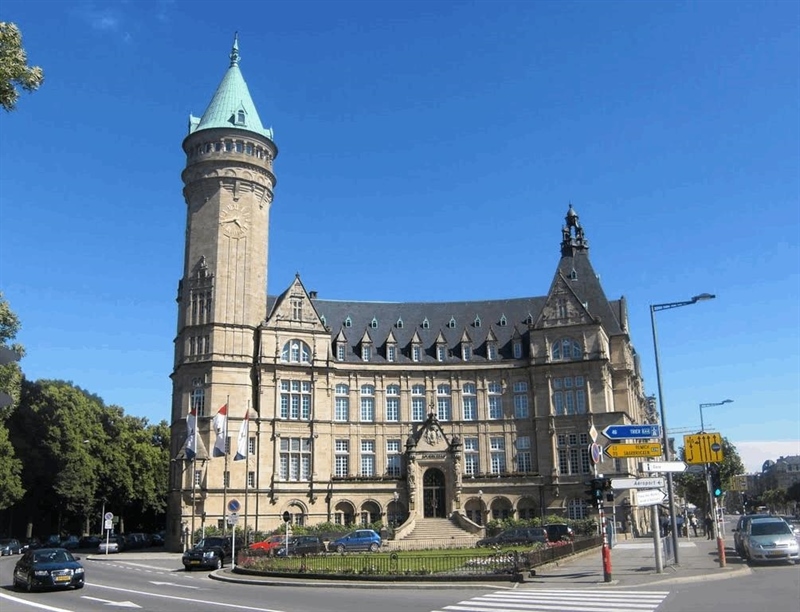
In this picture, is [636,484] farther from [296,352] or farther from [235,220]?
[235,220]

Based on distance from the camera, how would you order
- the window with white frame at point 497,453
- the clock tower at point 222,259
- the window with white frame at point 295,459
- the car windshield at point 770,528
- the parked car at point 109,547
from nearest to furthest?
the car windshield at point 770,528, the parked car at point 109,547, the clock tower at point 222,259, the window with white frame at point 295,459, the window with white frame at point 497,453

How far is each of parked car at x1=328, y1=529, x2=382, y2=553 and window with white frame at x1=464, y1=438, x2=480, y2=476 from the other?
23.9m

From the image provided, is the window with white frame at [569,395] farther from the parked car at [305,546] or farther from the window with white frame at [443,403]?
the parked car at [305,546]

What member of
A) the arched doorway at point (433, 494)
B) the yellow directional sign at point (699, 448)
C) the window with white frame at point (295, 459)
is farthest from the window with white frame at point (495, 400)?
the yellow directional sign at point (699, 448)

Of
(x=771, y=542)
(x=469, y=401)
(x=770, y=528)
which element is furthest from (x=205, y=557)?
(x=469, y=401)

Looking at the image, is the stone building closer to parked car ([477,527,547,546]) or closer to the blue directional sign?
parked car ([477,527,547,546])

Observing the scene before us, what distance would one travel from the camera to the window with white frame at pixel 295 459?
66562 millimetres

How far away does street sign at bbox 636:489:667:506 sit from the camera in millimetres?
27641

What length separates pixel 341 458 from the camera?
69438 millimetres

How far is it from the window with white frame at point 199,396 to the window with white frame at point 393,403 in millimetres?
17475

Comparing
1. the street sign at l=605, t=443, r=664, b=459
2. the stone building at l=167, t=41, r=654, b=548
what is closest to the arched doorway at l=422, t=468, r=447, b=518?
the stone building at l=167, t=41, r=654, b=548

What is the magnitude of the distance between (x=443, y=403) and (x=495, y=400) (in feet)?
16.5

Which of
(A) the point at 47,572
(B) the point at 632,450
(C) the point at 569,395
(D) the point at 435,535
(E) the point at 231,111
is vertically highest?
(E) the point at 231,111

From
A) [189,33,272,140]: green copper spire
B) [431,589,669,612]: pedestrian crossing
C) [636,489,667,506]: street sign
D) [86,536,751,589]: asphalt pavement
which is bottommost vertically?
[86,536,751,589]: asphalt pavement
